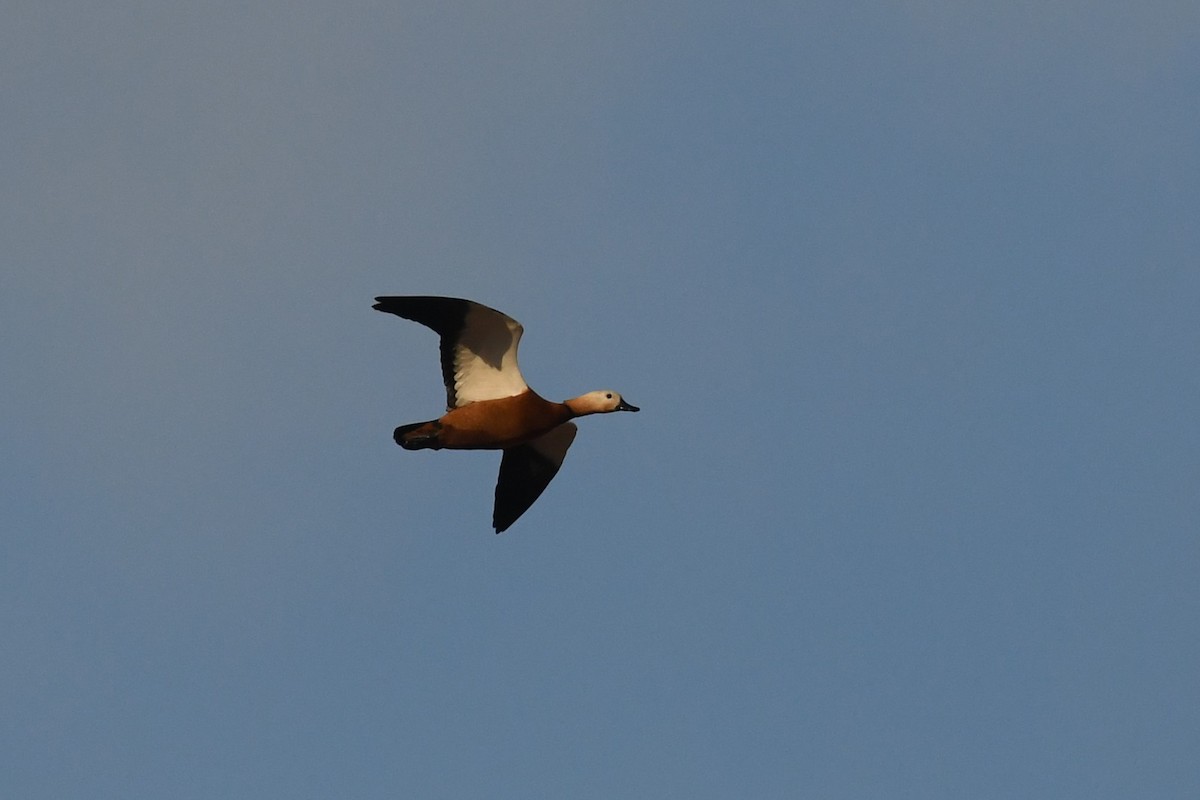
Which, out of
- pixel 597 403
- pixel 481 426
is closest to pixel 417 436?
pixel 481 426

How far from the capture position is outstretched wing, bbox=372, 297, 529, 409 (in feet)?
81.7

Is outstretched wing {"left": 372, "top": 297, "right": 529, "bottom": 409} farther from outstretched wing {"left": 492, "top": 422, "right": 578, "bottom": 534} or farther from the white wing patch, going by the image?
outstretched wing {"left": 492, "top": 422, "right": 578, "bottom": 534}

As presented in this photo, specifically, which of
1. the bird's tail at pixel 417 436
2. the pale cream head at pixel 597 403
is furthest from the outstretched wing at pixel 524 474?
the bird's tail at pixel 417 436

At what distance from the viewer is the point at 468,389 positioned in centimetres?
2566

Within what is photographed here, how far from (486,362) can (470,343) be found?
1.00ft

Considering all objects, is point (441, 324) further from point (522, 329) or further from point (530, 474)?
point (530, 474)

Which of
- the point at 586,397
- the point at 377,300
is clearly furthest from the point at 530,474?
the point at 377,300

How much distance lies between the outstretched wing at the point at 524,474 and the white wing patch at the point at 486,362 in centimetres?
183

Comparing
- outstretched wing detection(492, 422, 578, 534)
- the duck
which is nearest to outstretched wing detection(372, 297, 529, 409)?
the duck

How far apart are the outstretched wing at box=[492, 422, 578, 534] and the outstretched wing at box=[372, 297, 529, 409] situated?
1.81m

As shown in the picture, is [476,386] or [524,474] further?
[524,474]

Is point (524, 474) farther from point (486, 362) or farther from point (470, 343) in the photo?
point (470, 343)

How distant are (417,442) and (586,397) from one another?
233cm

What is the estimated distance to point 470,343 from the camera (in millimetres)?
25438
